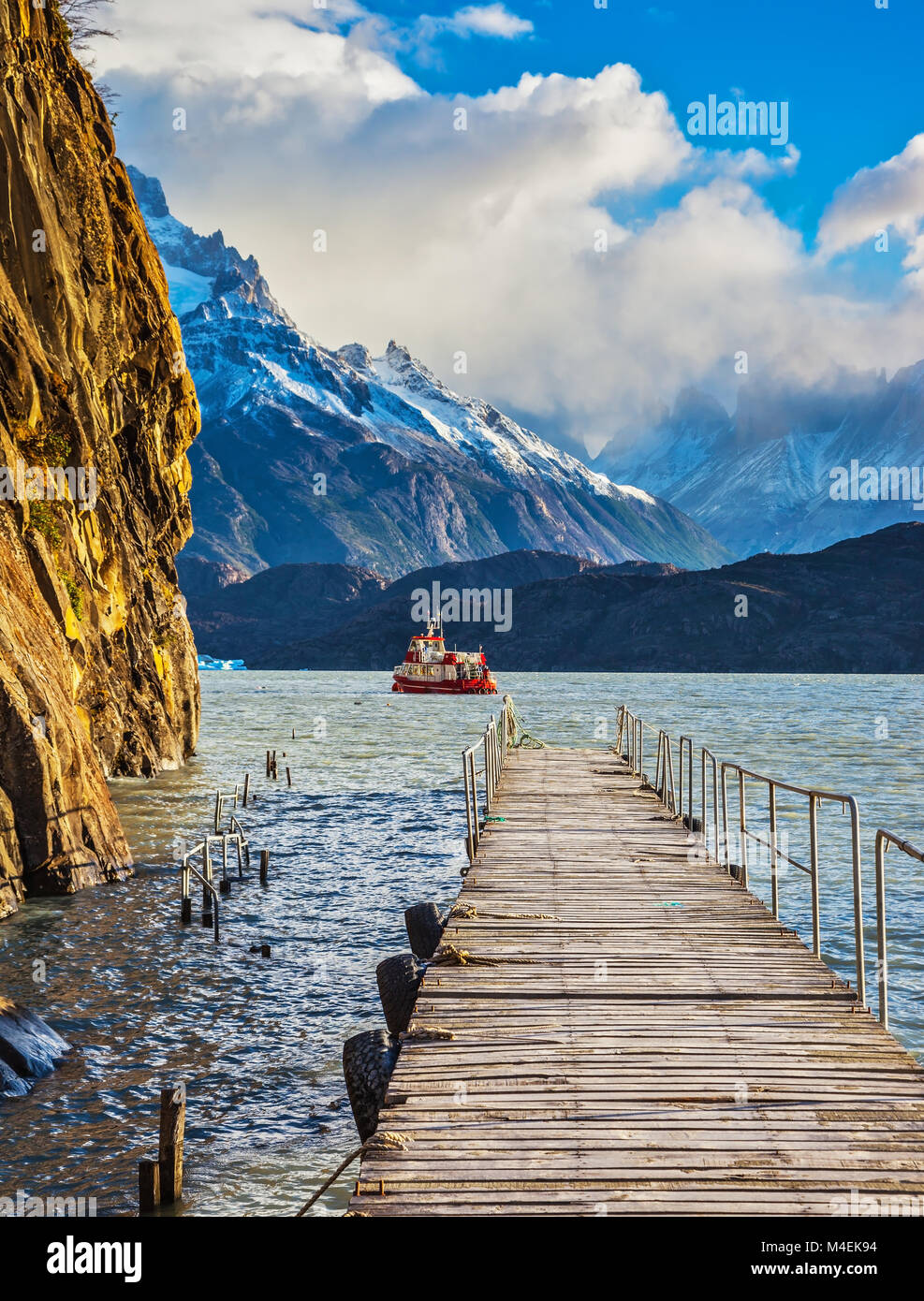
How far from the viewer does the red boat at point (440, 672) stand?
10794 cm

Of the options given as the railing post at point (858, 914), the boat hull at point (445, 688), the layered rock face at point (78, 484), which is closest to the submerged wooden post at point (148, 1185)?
the railing post at point (858, 914)

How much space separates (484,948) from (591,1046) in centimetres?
276

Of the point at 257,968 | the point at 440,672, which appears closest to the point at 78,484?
the point at 257,968

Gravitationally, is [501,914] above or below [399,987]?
above

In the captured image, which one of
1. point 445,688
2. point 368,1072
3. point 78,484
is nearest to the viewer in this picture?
point 368,1072

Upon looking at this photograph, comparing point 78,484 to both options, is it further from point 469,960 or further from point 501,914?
point 469,960

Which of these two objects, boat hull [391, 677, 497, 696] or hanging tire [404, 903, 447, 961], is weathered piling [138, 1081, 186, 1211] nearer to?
hanging tire [404, 903, 447, 961]

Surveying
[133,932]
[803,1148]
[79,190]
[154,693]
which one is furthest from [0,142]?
[803,1148]

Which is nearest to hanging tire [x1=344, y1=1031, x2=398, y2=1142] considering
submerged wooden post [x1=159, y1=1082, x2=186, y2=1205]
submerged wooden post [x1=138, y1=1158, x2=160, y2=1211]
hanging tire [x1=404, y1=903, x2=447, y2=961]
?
submerged wooden post [x1=159, y1=1082, x2=186, y2=1205]

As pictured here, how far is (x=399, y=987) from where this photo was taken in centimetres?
1009

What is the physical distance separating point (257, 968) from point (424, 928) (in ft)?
7.93
